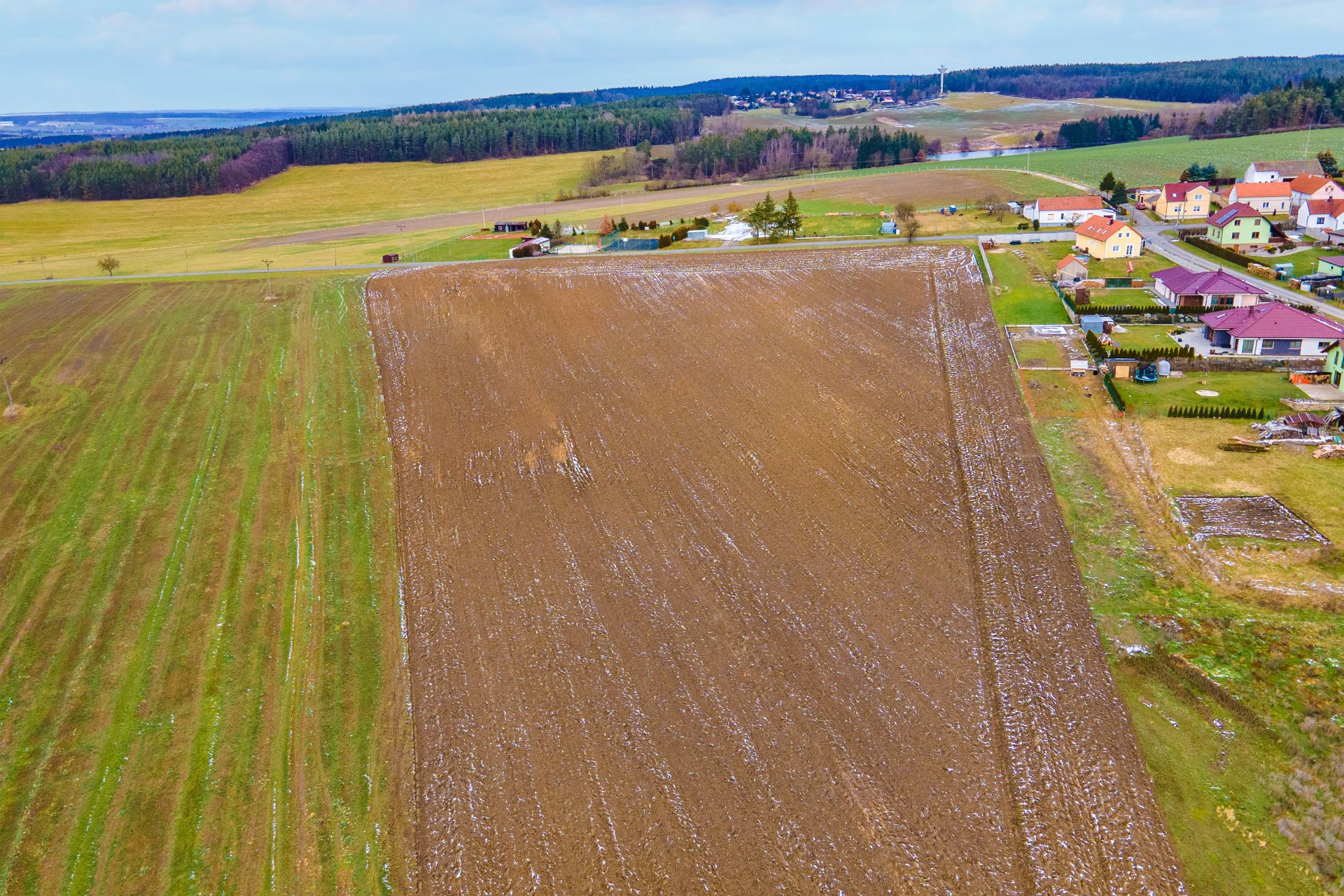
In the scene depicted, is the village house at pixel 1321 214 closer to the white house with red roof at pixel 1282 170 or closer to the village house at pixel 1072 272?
the white house with red roof at pixel 1282 170

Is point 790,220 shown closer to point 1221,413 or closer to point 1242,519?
point 1221,413

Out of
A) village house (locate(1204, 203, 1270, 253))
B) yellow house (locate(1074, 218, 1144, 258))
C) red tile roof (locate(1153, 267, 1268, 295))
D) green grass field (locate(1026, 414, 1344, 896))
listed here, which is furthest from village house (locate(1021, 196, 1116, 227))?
green grass field (locate(1026, 414, 1344, 896))

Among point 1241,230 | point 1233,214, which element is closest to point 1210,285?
point 1233,214

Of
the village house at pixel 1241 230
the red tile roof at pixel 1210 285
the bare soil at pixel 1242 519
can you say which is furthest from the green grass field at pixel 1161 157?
the bare soil at pixel 1242 519

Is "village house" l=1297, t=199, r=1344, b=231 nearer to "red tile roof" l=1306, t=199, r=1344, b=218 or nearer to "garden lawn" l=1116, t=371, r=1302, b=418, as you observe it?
"red tile roof" l=1306, t=199, r=1344, b=218

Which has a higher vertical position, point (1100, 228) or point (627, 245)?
point (627, 245)

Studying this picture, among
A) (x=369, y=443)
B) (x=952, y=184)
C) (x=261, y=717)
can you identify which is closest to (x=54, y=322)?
(x=369, y=443)
